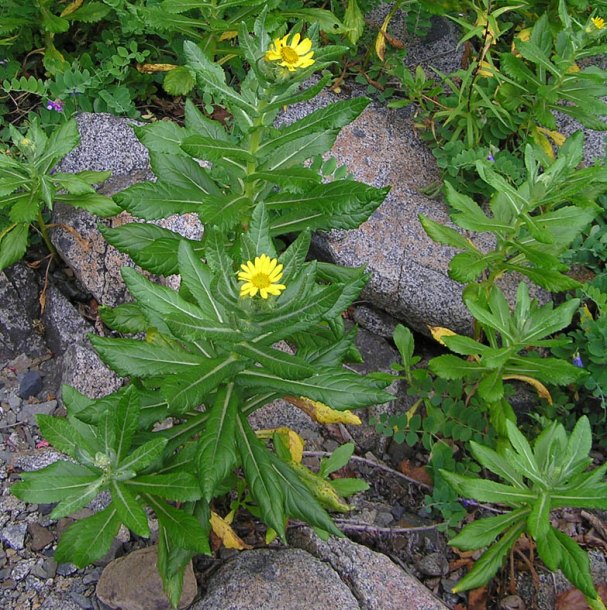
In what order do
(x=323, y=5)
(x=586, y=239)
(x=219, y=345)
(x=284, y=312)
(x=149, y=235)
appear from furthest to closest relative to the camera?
(x=323, y=5) < (x=586, y=239) < (x=149, y=235) < (x=219, y=345) < (x=284, y=312)

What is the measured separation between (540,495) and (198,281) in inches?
56.8

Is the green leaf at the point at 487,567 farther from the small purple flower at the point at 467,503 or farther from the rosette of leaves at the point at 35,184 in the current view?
the rosette of leaves at the point at 35,184

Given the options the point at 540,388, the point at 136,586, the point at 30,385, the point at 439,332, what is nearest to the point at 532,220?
the point at 439,332

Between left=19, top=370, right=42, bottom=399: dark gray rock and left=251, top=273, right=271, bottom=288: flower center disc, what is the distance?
69.1 inches

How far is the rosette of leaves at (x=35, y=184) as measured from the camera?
3297 mm

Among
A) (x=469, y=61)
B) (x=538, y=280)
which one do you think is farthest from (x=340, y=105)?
(x=469, y=61)

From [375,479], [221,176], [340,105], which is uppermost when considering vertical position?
[340,105]

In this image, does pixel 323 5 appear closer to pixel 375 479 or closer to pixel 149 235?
pixel 149 235

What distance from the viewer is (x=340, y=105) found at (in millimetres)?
2625

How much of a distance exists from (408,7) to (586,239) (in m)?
1.97

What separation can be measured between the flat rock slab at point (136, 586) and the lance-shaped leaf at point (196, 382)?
759 millimetres

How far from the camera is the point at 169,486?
7.94ft

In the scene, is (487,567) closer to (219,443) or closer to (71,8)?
(219,443)

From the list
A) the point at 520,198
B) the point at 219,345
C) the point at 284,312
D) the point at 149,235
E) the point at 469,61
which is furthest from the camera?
the point at 469,61
